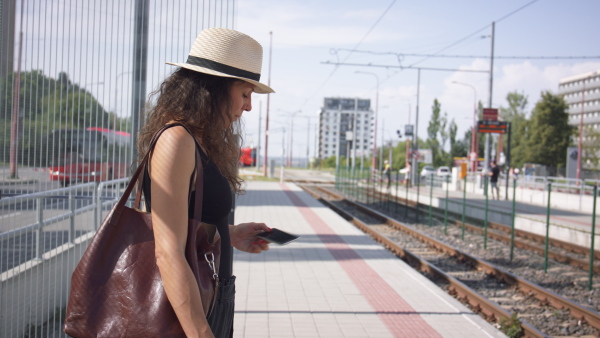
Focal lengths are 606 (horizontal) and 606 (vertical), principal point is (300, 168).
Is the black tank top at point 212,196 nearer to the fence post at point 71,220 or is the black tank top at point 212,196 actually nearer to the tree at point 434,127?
the fence post at point 71,220

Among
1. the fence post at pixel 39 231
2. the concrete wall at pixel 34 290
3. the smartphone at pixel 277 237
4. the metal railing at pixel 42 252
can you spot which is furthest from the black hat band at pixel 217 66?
the fence post at pixel 39 231

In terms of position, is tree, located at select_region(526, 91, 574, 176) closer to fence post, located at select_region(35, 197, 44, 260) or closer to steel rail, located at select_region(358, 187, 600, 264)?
steel rail, located at select_region(358, 187, 600, 264)

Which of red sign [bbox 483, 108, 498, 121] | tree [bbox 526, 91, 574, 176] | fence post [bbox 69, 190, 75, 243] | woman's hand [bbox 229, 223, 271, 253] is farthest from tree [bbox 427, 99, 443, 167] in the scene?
woman's hand [bbox 229, 223, 271, 253]

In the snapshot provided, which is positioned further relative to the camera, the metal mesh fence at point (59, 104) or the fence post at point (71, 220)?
the fence post at point (71, 220)

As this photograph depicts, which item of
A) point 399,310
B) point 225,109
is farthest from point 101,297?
point 399,310

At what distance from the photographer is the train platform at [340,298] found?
5.92 meters

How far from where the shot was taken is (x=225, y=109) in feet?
7.04

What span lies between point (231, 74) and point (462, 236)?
550 inches

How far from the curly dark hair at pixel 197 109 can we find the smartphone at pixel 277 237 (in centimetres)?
41

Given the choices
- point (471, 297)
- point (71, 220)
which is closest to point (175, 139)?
point (71, 220)

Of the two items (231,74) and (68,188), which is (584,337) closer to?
(68,188)

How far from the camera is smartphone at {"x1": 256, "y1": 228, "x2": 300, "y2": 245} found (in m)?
2.42

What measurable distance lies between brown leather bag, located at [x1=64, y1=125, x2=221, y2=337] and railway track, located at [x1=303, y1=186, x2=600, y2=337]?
5.62 m

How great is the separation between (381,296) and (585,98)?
12356 cm
